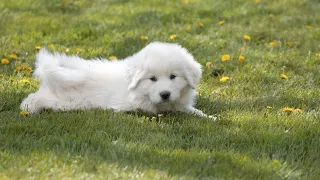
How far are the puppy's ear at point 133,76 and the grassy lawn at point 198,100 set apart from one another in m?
0.30

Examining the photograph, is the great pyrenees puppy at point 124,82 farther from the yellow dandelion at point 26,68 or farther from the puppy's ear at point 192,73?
the yellow dandelion at point 26,68

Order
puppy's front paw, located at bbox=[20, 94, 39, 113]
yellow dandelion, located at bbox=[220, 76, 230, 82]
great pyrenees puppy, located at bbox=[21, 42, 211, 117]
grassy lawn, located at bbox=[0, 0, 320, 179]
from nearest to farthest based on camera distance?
grassy lawn, located at bbox=[0, 0, 320, 179] → great pyrenees puppy, located at bbox=[21, 42, 211, 117] → puppy's front paw, located at bbox=[20, 94, 39, 113] → yellow dandelion, located at bbox=[220, 76, 230, 82]

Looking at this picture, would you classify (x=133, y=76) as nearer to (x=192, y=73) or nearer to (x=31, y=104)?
(x=192, y=73)

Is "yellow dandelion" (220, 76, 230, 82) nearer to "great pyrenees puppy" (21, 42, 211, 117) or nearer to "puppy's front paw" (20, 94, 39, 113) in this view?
"great pyrenees puppy" (21, 42, 211, 117)

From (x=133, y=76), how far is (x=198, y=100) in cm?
96

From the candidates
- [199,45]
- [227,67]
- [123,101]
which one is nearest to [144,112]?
[123,101]

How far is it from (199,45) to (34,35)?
2293 mm

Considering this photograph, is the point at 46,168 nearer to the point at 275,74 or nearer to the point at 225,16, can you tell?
the point at 275,74

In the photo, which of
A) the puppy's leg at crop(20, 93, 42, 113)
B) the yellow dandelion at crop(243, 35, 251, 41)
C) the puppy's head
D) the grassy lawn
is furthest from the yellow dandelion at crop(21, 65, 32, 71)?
the yellow dandelion at crop(243, 35, 251, 41)

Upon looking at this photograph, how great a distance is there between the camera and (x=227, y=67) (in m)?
6.89

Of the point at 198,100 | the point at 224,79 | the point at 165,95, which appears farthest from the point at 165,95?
the point at 224,79

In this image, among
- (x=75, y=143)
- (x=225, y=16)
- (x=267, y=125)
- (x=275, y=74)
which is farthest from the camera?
(x=225, y=16)

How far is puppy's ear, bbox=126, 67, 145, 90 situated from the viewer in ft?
16.5

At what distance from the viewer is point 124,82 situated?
532cm
